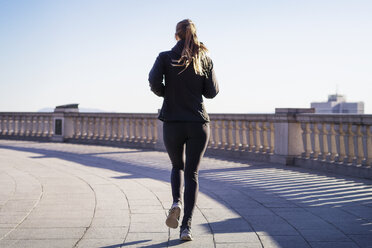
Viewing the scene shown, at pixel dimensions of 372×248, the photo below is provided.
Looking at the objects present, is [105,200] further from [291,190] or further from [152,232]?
[291,190]

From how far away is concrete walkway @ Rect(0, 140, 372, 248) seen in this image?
4887mm

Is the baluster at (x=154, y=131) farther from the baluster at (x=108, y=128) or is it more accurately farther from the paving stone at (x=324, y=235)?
the paving stone at (x=324, y=235)

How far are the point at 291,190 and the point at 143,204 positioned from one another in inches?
104

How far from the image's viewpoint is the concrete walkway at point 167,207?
16.0ft

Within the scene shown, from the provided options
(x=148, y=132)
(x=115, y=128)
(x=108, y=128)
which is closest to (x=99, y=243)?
(x=148, y=132)

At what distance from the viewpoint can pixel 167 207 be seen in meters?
6.45

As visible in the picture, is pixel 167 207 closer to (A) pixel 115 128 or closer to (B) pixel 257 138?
(B) pixel 257 138

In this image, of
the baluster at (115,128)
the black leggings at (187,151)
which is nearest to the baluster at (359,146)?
the black leggings at (187,151)

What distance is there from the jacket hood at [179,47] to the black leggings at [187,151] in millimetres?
651

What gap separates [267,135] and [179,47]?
861cm

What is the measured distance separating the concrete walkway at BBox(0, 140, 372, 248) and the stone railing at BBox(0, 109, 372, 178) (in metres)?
0.69

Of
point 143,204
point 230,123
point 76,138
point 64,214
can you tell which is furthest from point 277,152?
point 76,138

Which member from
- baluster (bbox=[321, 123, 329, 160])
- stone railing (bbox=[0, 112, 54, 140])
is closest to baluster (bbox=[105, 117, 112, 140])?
stone railing (bbox=[0, 112, 54, 140])

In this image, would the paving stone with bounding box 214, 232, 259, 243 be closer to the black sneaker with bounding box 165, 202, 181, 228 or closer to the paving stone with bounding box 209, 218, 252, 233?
the paving stone with bounding box 209, 218, 252, 233
